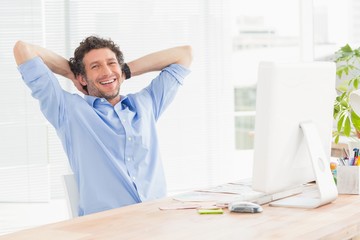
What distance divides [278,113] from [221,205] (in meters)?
0.38

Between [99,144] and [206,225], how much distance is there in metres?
0.90

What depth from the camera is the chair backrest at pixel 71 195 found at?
8.96 feet

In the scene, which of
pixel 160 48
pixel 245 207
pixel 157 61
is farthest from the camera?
pixel 160 48

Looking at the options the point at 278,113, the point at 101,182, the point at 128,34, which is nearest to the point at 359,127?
the point at 278,113

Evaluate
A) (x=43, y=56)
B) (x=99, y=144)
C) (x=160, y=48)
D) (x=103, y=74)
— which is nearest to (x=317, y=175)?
(x=99, y=144)

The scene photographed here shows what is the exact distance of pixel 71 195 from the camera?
2750 mm

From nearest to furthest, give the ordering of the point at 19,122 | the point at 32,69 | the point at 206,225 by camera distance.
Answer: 1. the point at 206,225
2. the point at 32,69
3. the point at 19,122

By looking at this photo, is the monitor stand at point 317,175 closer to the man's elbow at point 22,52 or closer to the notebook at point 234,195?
the notebook at point 234,195

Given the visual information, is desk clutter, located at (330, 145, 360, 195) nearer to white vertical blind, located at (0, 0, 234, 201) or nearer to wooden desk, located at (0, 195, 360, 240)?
wooden desk, located at (0, 195, 360, 240)

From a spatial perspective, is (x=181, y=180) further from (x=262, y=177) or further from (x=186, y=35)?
(x=262, y=177)

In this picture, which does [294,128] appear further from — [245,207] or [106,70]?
[106,70]

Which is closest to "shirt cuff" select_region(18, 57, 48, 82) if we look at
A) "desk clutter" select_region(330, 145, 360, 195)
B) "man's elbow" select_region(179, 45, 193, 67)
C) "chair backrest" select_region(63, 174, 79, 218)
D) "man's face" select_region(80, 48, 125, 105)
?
"man's face" select_region(80, 48, 125, 105)

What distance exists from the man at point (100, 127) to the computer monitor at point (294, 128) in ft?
2.36

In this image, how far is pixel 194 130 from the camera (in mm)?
5215
